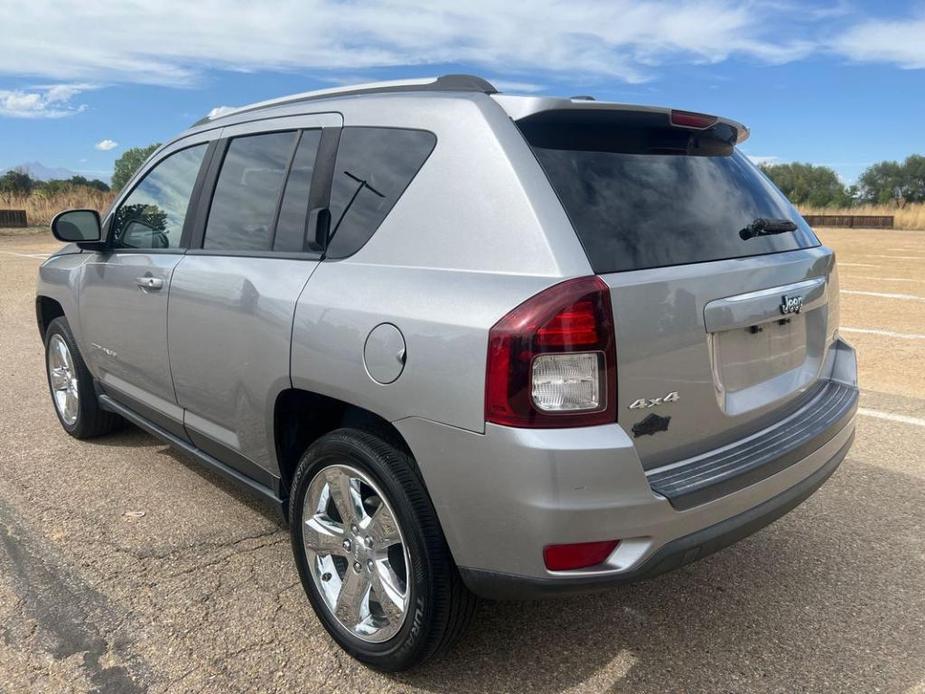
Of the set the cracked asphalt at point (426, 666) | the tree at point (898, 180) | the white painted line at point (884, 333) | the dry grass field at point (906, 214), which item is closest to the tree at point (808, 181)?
the tree at point (898, 180)

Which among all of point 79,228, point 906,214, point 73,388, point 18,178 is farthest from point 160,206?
point 18,178

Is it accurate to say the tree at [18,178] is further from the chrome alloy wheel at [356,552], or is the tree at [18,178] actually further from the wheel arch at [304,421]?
the chrome alloy wheel at [356,552]

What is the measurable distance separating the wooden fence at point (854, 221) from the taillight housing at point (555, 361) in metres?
30.8

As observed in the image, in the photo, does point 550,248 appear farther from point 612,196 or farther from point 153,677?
point 153,677

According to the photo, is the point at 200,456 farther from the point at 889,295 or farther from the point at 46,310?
the point at 889,295

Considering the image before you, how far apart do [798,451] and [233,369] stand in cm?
205

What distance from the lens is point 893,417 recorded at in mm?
5199

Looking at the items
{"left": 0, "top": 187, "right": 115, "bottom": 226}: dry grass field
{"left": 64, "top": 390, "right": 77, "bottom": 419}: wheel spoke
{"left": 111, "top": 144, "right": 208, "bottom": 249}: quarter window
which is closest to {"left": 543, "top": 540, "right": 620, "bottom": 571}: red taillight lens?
{"left": 111, "top": 144, "right": 208, "bottom": 249}: quarter window

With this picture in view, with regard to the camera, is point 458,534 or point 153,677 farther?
point 153,677

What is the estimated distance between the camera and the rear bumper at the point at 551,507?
6.59 ft

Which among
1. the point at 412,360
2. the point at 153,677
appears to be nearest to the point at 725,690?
the point at 412,360

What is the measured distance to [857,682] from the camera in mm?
2459

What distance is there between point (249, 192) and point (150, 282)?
29.8 inches

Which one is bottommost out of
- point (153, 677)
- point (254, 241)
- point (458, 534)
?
point (153, 677)
